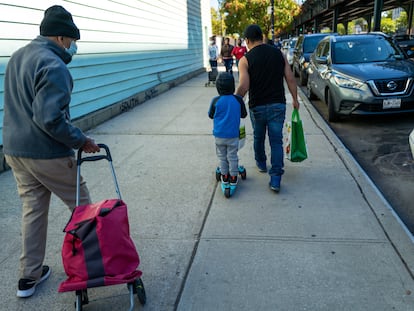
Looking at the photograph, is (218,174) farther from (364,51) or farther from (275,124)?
(364,51)

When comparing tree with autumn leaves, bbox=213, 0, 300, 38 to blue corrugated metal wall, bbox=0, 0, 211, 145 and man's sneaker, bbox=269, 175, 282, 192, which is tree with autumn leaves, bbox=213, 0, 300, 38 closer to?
blue corrugated metal wall, bbox=0, 0, 211, 145

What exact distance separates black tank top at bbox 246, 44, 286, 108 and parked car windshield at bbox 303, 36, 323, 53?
10604 millimetres

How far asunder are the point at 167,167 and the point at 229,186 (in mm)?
1352

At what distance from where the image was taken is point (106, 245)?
2264 millimetres

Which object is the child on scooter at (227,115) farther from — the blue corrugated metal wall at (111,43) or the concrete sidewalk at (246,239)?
the blue corrugated metal wall at (111,43)

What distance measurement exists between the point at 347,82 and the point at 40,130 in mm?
6322

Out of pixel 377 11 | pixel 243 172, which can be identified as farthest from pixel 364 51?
pixel 377 11

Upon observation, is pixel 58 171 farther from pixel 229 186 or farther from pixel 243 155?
pixel 243 155

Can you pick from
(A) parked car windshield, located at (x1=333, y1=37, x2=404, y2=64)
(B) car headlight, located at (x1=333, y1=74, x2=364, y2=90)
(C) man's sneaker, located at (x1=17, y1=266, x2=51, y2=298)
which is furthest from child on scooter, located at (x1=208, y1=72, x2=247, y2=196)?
(A) parked car windshield, located at (x1=333, y1=37, x2=404, y2=64)

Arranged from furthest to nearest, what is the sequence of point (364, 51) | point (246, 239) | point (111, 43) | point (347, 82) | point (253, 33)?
point (111, 43) < point (364, 51) < point (347, 82) < point (253, 33) < point (246, 239)

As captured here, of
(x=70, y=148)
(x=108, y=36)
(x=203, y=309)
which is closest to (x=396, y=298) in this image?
(x=203, y=309)

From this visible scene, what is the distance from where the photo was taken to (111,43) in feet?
29.5

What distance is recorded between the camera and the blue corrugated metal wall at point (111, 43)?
601 cm

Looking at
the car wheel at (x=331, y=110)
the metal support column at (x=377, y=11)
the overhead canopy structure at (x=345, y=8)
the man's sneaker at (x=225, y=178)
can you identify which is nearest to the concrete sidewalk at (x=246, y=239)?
the man's sneaker at (x=225, y=178)
